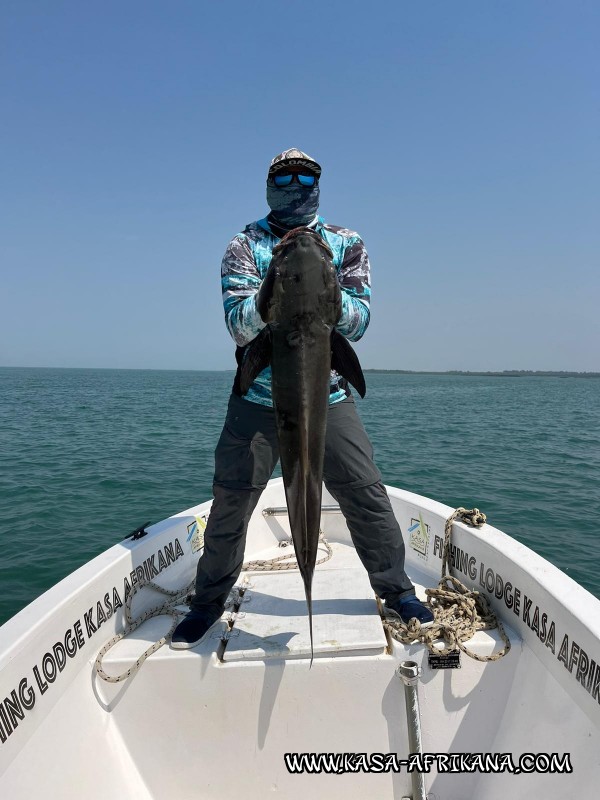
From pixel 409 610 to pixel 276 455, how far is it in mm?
1403

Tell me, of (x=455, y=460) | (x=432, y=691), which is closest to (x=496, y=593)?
(x=432, y=691)

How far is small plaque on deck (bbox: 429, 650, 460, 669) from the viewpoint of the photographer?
3.16 metres

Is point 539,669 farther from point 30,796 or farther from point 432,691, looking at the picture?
point 30,796

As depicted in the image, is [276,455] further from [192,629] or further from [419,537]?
[419,537]

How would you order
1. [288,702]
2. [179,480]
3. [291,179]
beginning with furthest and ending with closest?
[179,480] < [291,179] < [288,702]

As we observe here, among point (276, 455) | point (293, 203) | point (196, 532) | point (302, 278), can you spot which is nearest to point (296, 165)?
point (293, 203)

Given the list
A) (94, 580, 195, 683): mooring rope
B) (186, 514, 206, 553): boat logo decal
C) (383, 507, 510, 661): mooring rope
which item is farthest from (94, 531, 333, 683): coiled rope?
(383, 507, 510, 661): mooring rope

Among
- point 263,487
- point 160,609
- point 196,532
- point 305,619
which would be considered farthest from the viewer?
point 196,532

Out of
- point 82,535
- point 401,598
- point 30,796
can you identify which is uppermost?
point 401,598

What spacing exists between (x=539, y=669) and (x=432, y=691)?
64cm

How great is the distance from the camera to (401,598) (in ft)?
11.9

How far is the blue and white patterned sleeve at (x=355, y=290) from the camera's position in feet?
9.75

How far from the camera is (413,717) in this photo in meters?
3.00

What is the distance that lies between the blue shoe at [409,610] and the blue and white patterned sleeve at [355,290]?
6.13ft
